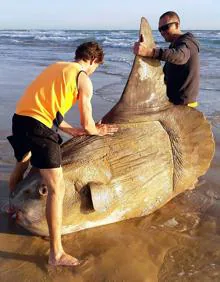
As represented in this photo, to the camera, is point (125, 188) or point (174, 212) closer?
point (125, 188)

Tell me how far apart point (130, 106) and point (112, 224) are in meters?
1.24

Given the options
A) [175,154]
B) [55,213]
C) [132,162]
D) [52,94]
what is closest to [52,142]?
[52,94]

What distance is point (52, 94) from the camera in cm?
384

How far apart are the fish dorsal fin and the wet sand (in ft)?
3.70

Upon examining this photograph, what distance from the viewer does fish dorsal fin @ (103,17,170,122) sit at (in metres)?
4.78

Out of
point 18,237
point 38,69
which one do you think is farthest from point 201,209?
point 38,69

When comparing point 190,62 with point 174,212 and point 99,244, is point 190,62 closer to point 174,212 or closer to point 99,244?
point 174,212

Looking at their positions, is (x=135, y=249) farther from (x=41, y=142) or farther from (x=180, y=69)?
(x=180, y=69)

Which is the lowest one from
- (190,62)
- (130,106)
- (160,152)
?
(160,152)

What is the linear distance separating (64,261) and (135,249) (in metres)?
0.70

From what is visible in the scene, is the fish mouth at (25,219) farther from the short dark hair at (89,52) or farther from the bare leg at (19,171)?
the short dark hair at (89,52)

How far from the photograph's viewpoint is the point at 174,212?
195 inches

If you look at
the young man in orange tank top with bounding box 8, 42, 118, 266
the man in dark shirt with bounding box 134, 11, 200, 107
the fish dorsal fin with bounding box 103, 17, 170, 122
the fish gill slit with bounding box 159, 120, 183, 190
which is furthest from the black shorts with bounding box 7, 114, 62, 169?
the man in dark shirt with bounding box 134, 11, 200, 107

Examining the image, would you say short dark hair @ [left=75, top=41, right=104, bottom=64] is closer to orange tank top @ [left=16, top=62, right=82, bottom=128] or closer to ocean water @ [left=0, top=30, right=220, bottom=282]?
orange tank top @ [left=16, top=62, right=82, bottom=128]
